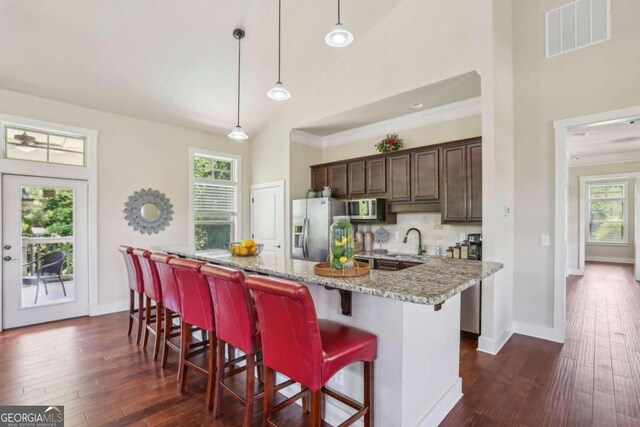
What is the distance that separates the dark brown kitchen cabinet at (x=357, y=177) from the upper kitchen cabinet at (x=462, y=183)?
125 cm

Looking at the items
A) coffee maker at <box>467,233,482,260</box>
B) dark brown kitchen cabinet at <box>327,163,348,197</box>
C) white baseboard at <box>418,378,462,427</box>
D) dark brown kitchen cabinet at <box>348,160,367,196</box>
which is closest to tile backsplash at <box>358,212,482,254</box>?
coffee maker at <box>467,233,482,260</box>

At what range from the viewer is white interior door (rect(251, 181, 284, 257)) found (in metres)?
5.52

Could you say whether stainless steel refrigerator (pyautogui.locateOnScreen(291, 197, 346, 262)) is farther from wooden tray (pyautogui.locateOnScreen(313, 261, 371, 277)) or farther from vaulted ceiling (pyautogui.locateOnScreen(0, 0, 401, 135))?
wooden tray (pyautogui.locateOnScreen(313, 261, 371, 277))

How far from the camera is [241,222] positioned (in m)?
6.03

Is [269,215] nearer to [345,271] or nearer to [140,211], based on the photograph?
[140,211]

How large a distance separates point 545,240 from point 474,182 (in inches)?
41.3

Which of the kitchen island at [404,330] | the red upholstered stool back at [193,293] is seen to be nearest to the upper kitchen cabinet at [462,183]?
the kitchen island at [404,330]

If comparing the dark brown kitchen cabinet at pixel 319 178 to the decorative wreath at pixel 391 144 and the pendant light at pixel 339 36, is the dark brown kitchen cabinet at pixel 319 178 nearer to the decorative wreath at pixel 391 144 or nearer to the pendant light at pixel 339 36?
the decorative wreath at pixel 391 144

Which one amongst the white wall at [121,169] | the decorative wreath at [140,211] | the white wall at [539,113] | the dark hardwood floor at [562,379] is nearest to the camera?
the dark hardwood floor at [562,379]

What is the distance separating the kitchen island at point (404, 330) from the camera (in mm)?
1732

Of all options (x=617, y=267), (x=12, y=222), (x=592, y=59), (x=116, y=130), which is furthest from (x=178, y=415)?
(x=617, y=267)

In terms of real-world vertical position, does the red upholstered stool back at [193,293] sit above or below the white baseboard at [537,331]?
above

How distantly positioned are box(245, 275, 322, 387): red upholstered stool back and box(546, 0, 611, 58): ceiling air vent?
4.09m

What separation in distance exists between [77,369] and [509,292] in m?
4.57
